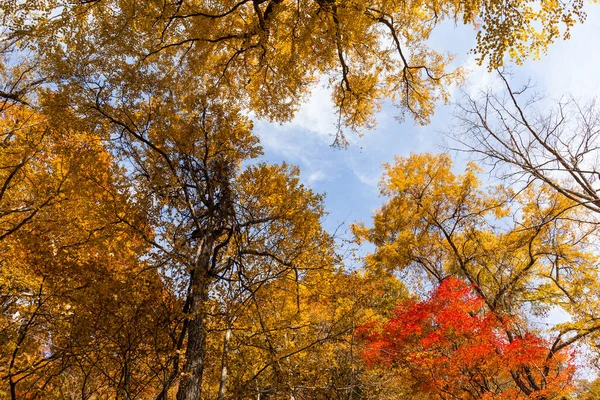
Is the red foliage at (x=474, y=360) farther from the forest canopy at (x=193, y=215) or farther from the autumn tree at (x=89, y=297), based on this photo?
the autumn tree at (x=89, y=297)

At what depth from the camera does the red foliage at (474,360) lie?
7695mm

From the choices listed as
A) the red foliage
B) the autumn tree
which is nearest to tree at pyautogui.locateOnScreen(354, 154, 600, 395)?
the red foliage

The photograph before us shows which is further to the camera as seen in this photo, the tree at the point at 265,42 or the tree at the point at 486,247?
the tree at the point at 486,247

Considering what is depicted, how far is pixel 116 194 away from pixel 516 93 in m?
6.68

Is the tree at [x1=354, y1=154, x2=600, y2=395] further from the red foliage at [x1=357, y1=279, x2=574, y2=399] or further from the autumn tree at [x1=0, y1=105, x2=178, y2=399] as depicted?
the autumn tree at [x1=0, y1=105, x2=178, y2=399]

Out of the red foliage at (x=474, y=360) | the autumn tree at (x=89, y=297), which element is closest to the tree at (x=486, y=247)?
the red foliage at (x=474, y=360)

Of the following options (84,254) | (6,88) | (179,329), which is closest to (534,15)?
(179,329)

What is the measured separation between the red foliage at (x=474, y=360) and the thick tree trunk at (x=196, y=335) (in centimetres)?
394

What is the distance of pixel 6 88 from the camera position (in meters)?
6.55

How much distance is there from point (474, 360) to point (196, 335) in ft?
22.6

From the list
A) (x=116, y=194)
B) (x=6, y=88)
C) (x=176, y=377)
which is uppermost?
(x=6, y=88)

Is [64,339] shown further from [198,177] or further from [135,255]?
[198,177]

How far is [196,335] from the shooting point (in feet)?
14.1

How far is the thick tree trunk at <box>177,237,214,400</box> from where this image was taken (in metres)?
3.95
